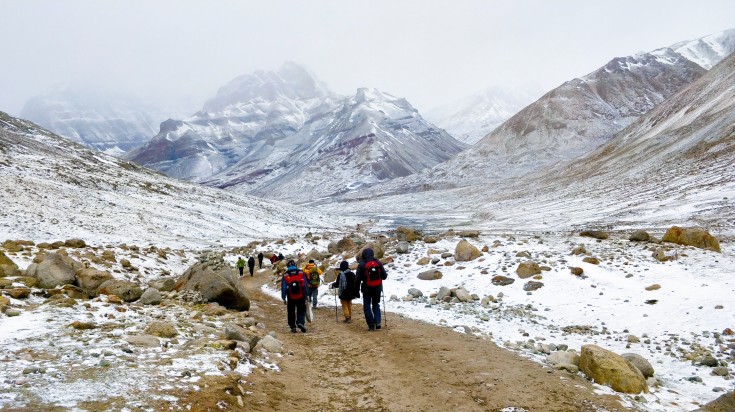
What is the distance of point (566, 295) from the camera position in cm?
1703

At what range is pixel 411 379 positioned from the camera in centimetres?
986

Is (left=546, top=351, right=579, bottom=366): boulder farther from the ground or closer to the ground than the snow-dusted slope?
closer to the ground

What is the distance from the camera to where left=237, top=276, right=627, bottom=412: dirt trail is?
8453mm

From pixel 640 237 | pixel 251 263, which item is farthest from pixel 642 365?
pixel 251 263

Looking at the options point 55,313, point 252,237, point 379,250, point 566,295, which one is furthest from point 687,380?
point 252,237

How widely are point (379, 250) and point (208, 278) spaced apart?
10645mm

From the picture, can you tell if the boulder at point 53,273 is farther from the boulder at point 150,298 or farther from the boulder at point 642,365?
the boulder at point 642,365

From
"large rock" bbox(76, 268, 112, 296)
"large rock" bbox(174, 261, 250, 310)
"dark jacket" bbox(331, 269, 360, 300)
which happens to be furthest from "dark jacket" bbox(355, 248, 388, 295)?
"large rock" bbox(76, 268, 112, 296)

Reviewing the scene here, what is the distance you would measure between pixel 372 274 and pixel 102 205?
213 feet

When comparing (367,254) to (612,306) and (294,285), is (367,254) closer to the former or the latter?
(294,285)

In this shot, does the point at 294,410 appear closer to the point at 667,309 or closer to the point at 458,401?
the point at 458,401

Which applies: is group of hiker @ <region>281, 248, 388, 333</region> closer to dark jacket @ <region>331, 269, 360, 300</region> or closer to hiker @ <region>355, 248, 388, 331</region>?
hiker @ <region>355, 248, 388, 331</region>

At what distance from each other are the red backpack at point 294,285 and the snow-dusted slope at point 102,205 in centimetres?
3736

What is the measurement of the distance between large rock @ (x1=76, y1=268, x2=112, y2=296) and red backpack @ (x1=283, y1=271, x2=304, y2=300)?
656 cm
